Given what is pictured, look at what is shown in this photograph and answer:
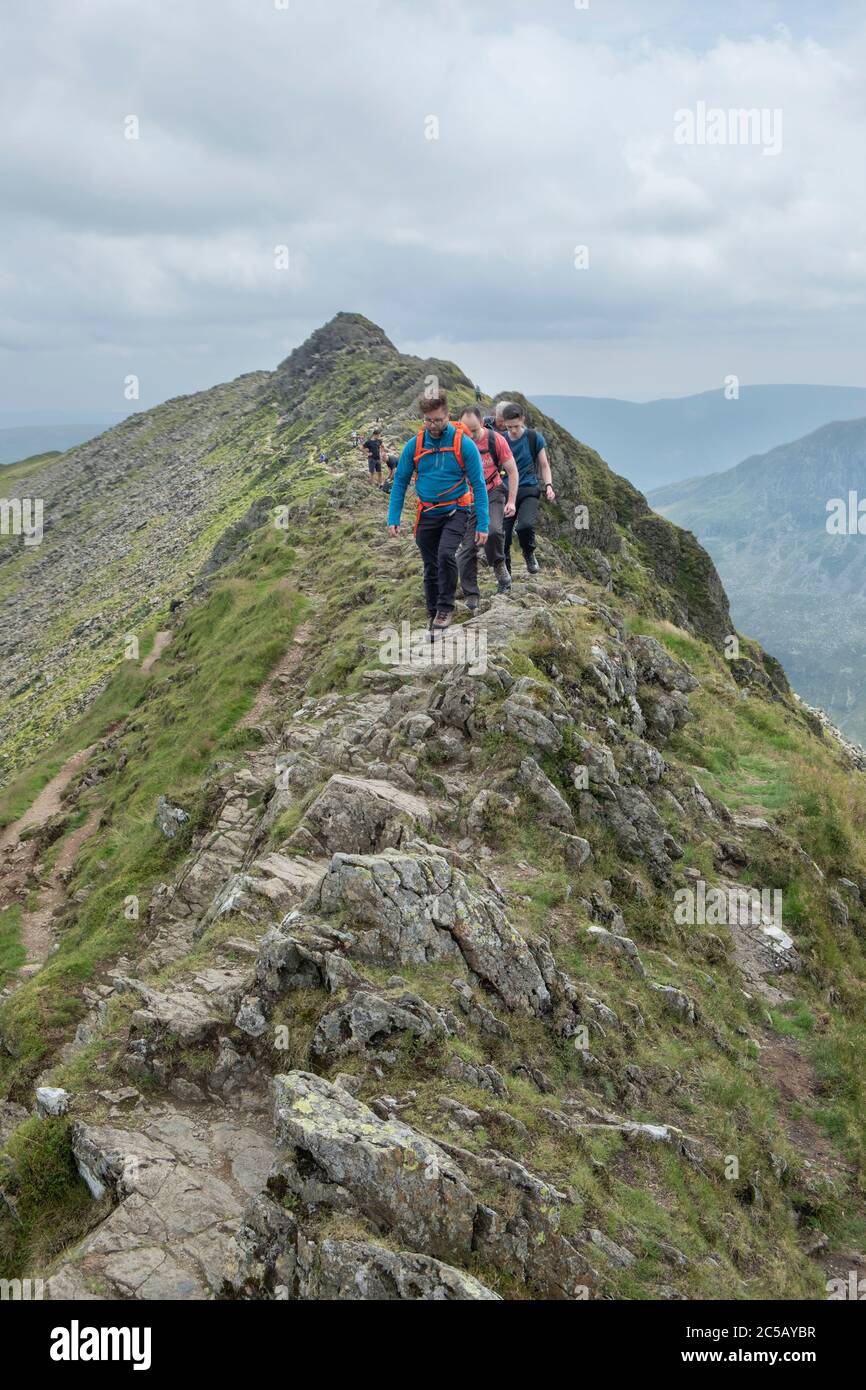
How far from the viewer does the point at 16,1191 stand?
799 cm

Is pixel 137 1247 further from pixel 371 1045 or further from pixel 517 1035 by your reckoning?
pixel 517 1035

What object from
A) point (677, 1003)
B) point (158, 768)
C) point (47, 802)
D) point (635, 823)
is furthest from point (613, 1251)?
point (47, 802)

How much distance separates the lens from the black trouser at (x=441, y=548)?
1714 cm

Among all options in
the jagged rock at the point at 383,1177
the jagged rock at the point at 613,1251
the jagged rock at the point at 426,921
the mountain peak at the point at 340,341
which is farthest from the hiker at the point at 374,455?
the mountain peak at the point at 340,341

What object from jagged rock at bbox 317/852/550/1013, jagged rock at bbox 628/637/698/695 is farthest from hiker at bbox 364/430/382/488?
jagged rock at bbox 317/852/550/1013

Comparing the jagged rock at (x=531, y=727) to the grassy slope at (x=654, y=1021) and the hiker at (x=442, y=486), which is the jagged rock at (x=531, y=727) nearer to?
the grassy slope at (x=654, y=1021)

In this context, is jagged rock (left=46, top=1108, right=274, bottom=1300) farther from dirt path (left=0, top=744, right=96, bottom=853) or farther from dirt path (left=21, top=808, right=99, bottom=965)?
dirt path (left=0, top=744, right=96, bottom=853)

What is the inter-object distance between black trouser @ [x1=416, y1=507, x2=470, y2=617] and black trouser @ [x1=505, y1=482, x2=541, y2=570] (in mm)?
3540

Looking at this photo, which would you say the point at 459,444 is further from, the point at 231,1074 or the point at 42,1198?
the point at 42,1198

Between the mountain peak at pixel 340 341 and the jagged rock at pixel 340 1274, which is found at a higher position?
the mountain peak at pixel 340 341

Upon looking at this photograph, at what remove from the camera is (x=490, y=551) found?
21344 millimetres

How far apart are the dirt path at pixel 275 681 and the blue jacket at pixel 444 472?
32.7 feet

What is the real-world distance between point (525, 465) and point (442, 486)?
4.99 metres
